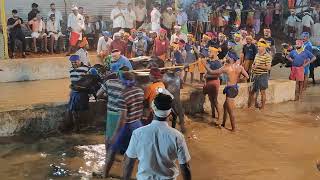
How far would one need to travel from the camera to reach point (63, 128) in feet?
33.8

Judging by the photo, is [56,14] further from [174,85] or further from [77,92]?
[174,85]

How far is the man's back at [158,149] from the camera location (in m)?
4.60

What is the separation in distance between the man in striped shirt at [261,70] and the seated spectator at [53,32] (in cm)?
792

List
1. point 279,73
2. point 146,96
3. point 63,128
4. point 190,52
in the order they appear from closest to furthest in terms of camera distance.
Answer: point 146,96 < point 63,128 < point 190,52 < point 279,73

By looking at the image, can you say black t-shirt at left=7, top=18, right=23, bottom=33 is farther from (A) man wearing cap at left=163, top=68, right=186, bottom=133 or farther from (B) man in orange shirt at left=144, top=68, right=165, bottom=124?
(B) man in orange shirt at left=144, top=68, right=165, bottom=124

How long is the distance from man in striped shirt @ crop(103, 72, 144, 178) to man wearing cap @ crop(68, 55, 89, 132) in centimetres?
242

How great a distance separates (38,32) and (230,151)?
10.1 m

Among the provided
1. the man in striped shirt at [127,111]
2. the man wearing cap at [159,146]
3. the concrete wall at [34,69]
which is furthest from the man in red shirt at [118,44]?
the man wearing cap at [159,146]

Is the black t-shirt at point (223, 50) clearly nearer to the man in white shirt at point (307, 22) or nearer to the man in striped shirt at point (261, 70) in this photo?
the man in striped shirt at point (261, 70)

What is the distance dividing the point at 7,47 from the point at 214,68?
7759 mm

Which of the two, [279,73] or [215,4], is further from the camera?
[215,4]

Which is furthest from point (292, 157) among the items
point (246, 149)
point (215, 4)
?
point (215, 4)

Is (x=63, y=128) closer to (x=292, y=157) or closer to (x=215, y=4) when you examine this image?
(x=292, y=157)

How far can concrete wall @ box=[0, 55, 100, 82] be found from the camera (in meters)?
14.8
